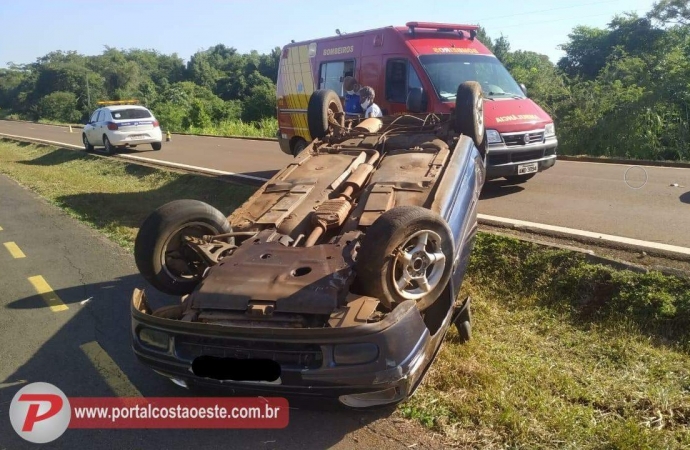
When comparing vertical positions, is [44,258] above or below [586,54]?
below

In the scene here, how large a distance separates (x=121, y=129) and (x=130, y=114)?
0.90 m

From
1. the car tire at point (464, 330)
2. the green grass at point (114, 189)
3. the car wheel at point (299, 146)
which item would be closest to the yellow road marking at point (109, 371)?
the car tire at point (464, 330)

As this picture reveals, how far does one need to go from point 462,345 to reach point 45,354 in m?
3.16

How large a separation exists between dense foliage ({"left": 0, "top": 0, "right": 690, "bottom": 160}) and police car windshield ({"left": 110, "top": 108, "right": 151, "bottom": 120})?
10.4m

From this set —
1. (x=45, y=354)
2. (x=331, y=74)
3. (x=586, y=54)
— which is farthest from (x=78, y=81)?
(x=45, y=354)

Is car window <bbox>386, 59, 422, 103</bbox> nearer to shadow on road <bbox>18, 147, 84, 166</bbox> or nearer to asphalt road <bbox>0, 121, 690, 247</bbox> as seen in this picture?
asphalt road <bbox>0, 121, 690, 247</bbox>

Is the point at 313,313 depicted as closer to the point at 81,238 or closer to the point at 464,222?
the point at 464,222

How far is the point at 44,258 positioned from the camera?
7531 mm

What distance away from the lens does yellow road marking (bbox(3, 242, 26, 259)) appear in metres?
7.73

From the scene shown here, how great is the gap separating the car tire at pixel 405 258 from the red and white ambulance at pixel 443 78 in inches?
172

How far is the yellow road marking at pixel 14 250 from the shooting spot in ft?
25.3

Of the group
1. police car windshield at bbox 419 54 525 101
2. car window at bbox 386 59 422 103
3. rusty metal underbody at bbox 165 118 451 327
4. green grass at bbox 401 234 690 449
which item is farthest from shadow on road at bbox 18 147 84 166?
green grass at bbox 401 234 690 449

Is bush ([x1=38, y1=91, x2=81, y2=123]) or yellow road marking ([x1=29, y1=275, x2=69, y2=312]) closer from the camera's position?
yellow road marking ([x1=29, y1=275, x2=69, y2=312])

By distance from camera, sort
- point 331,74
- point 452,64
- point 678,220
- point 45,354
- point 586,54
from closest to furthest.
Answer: point 45,354 → point 678,220 → point 452,64 → point 331,74 → point 586,54
